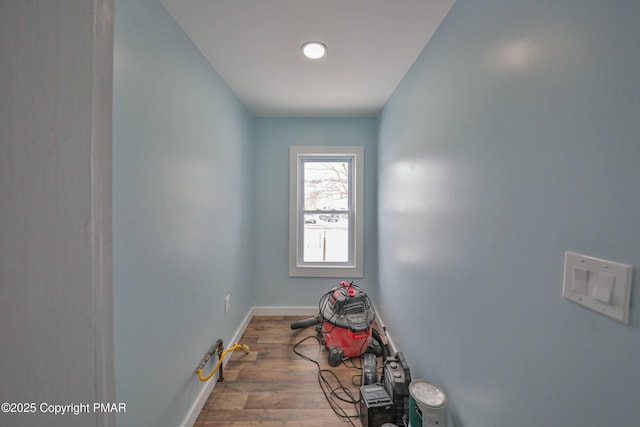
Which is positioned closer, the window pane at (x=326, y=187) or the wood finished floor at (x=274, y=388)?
the wood finished floor at (x=274, y=388)

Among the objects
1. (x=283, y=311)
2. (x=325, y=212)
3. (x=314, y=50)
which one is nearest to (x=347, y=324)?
(x=283, y=311)

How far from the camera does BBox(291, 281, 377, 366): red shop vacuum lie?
6.79 feet

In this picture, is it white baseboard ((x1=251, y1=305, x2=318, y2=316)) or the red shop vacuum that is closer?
A: the red shop vacuum

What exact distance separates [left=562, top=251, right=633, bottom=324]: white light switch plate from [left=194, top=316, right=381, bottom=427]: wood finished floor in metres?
1.48

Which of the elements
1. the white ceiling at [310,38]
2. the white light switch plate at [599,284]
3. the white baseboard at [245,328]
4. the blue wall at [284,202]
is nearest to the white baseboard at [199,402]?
the white baseboard at [245,328]

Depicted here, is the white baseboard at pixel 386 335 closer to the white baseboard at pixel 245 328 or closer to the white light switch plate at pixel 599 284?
the white baseboard at pixel 245 328

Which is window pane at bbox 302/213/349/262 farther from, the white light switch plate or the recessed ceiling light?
the white light switch plate

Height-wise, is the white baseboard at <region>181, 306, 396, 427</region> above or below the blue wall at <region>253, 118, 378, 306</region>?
below

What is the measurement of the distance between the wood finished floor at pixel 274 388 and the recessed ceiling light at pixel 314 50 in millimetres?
2340

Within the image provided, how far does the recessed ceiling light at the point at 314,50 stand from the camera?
151 centimetres

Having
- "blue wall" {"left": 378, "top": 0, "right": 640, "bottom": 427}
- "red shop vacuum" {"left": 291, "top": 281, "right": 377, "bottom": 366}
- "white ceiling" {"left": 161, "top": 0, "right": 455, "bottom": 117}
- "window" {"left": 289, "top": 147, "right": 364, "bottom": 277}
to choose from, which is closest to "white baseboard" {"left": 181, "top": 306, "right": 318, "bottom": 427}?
"window" {"left": 289, "top": 147, "right": 364, "bottom": 277}

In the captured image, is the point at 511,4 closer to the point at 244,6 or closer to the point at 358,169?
the point at 244,6

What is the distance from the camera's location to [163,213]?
119 centimetres

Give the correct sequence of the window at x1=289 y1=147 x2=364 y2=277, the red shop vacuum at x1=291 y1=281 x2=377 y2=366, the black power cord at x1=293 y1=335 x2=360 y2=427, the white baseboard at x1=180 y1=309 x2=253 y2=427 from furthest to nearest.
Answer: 1. the window at x1=289 y1=147 x2=364 y2=277
2. the red shop vacuum at x1=291 y1=281 x2=377 y2=366
3. the black power cord at x1=293 y1=335 x2=360 y2=427
4. the white baseboard at x1=180 y1=309 x2=253 y2=427
